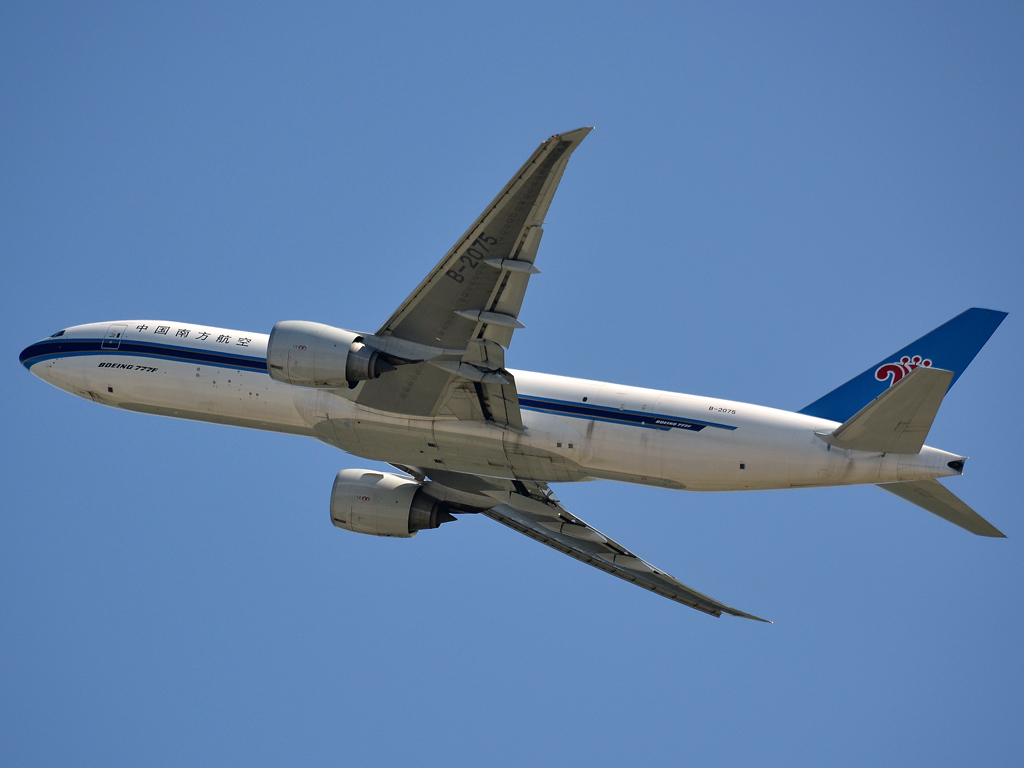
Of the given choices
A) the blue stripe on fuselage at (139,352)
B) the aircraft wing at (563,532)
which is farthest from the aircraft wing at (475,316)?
the aircraft wing at (563,532)

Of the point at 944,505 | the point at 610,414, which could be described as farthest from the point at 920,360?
the point at 610,414

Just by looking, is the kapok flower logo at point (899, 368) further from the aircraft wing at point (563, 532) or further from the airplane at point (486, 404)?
the aircraft wing at point (563, 532)

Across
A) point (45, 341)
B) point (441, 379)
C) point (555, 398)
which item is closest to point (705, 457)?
point (555, 398)

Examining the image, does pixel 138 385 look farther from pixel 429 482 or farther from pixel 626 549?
pixel 626 549

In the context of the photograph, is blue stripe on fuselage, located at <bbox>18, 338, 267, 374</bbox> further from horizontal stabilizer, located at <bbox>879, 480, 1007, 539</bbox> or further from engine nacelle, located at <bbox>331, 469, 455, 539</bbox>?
horizontal stabilizer, located at <bbox>879, 480, 1007, 539</bbox>

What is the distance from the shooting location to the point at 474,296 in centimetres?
2667

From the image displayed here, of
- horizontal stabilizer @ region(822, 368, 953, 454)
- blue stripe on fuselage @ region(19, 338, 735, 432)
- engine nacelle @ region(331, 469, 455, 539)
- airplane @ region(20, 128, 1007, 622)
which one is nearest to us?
horizontal stabilizer @ region(822, 368, 953, 454)

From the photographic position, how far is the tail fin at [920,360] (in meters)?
31.3

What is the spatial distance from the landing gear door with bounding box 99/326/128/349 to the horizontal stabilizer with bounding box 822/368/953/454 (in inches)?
830

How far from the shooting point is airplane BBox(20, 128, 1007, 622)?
26609 millimetres

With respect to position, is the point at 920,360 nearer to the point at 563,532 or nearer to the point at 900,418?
the point at 900,418

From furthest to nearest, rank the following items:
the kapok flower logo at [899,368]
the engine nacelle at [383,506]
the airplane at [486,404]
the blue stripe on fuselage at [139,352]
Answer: the engine nacelle at [383,506], the kapok flower logo at [899,368], the blue stripe on fuselage at [139,352], the airplane at [486,404]

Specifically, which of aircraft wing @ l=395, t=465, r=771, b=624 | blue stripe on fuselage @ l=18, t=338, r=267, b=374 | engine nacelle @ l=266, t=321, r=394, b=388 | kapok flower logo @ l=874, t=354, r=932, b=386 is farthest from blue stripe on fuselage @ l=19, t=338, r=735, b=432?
kapok flower logo @ l=874, t=354, r=932, b=386

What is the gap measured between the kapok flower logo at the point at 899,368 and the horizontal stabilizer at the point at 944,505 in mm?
4072
